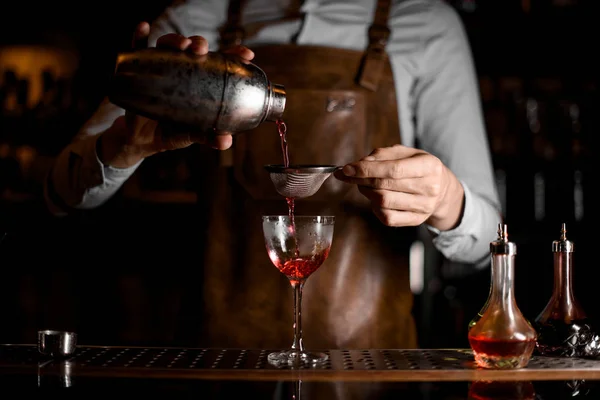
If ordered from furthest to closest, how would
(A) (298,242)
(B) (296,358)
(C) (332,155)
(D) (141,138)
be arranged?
1. (C) (332,155)
2. (D) (141,138)
3. (A) (298,242)
4. (B) (296,358)

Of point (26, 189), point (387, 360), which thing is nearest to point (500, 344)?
point (387, 360)

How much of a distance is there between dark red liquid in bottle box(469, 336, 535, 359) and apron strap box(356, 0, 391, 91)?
Answer: 101cm

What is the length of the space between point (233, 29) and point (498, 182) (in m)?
1.61

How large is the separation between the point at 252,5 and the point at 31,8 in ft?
5.56

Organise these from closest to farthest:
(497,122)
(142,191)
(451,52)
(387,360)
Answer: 1. (387,360)
2. (451,52)
3. (142,191)
4. (497,122)

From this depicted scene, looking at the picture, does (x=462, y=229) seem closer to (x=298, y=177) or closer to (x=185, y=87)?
(x=298, y=177)

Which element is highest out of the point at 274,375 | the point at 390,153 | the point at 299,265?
the point at 390,153

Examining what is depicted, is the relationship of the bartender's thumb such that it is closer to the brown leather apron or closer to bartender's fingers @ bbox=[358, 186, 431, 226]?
bartender's fingers @ bbox=[358, 186, 431, 226]

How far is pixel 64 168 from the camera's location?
2.01 m

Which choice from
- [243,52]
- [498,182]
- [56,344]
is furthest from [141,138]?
[498,182]

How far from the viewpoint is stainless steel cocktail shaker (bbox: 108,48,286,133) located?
1.23 metres

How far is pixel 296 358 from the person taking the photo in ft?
4.40

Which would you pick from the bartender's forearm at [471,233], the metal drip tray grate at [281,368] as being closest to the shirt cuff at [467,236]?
the bartender's forearm at [471,233]

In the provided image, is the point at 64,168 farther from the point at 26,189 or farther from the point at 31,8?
the point at 31,8
